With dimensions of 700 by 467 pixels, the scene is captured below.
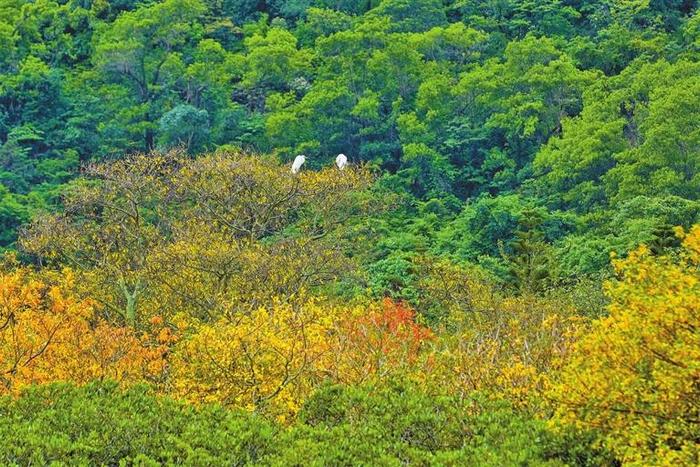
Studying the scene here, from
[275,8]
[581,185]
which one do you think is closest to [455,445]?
[581,185]

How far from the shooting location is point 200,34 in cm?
5697

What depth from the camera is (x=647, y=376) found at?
7.86 meters

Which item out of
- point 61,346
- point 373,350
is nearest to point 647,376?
point 373,350

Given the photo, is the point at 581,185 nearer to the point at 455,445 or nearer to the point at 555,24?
the point at 555,24

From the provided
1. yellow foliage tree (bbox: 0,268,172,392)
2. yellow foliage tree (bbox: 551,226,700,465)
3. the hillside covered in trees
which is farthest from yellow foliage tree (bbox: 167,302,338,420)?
yellow foliage tree (bbox: 551,226,700,465)

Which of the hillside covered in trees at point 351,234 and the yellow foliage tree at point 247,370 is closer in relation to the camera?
the hillside covered in trees at point 351,234

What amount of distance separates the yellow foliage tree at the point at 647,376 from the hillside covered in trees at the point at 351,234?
3 centimetres

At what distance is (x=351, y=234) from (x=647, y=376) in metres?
23.5

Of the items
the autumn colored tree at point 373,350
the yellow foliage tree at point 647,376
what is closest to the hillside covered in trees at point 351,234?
the yellow foliage tree at point 647,376

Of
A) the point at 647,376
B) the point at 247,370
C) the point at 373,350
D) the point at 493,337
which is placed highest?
the point at 647,376

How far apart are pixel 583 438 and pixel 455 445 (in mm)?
1503

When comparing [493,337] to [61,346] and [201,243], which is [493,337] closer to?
[61,346]

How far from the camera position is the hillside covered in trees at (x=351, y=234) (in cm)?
859

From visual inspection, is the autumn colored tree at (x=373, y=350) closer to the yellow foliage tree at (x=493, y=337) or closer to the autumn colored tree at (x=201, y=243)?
the yellow foliage tree at (x=493, y=337)
